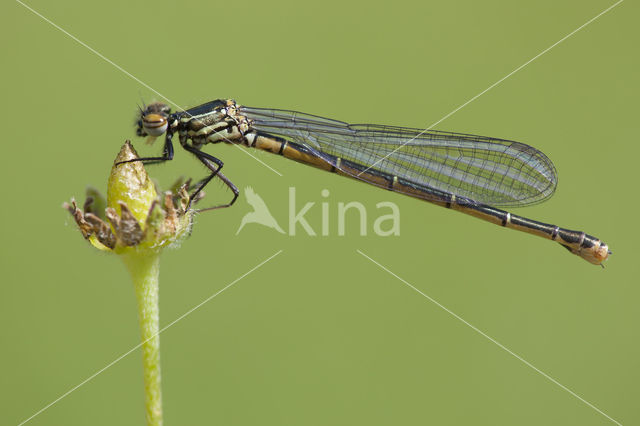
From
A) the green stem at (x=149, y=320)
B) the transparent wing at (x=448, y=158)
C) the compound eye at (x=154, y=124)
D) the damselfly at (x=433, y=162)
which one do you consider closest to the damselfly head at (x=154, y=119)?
the compound eye at (x=154, y=124)

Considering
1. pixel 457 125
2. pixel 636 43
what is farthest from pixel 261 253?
pixel 636 43

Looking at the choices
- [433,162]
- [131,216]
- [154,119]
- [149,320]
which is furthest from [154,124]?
[433,162]

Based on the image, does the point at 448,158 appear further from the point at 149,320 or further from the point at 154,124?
the point at 149,320

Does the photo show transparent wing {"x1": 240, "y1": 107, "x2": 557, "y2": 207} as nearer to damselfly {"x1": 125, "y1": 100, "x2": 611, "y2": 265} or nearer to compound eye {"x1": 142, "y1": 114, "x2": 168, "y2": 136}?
damselfly {"x1": 125, "y1": 100, "x2": 611, "y2": 265}

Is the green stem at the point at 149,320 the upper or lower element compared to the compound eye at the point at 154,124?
lower

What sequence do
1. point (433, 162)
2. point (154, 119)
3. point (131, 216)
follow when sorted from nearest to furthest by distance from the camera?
point (131, 216), point (154, 119), point (433, 162)

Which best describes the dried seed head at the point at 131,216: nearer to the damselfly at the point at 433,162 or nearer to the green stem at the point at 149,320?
the green stem at the point at 149,320

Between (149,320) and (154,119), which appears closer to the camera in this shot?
(149,320)
